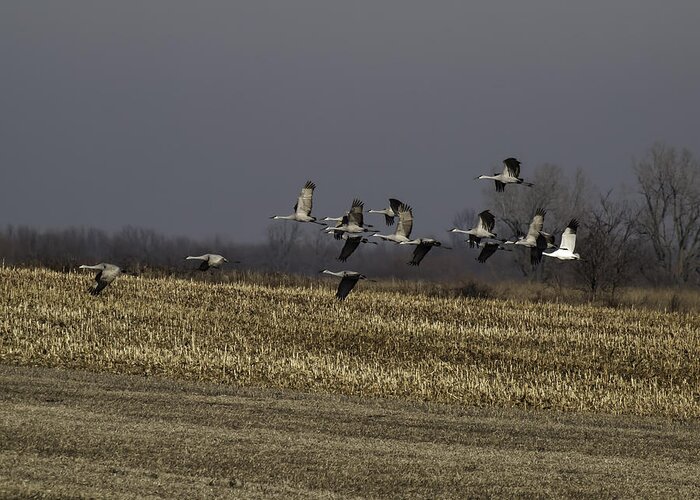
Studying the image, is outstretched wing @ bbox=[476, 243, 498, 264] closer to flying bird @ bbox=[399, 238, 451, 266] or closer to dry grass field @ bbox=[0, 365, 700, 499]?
flying bird @ bbox=[399, 238, 451, 266]

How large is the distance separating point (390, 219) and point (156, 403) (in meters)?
10.1

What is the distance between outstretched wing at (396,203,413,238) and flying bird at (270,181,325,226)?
1.94 meters

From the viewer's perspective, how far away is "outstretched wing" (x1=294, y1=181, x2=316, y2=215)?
90.2 feet

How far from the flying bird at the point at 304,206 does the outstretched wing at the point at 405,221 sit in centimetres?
194

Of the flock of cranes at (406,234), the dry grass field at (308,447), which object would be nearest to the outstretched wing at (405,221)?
the flock of cranes at (406,234)

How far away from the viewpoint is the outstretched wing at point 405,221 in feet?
89.7

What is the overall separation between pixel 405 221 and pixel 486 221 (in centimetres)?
231

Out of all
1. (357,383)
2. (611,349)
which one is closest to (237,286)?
(611,349)

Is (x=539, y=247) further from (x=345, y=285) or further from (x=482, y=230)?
(x=345, y=285)

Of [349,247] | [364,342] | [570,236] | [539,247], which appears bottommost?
[364,342]

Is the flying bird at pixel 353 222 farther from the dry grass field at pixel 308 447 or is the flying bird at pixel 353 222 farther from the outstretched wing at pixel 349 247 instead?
the dry grass field at pixel 308 447

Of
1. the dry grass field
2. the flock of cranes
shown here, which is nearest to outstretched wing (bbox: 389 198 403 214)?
the flock of cranes

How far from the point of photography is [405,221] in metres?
27.4

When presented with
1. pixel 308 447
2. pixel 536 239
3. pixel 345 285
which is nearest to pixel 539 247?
pixel 536 239
